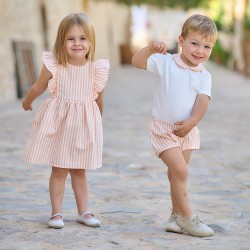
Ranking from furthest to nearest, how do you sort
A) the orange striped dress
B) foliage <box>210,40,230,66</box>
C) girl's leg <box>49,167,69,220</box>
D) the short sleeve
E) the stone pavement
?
foliage <box>210,40,230,66</box> < girl's leg <box>49,167,69,220</box> < the orange striped dress < the short sleeve < the stone pavement

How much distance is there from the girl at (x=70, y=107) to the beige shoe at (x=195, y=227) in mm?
493

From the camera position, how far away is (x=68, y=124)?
11.7 feet

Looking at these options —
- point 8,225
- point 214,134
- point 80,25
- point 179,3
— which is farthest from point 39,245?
point 179,3

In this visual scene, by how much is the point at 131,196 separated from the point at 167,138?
1.20 m

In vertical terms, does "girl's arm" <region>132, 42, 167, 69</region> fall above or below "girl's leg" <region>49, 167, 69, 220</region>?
above

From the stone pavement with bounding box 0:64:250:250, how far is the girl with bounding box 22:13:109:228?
234mm

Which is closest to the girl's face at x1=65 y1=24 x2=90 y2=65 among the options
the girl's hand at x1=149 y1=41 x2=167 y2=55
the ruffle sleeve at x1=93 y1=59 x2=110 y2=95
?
the ruffle sleeve at x1=93 y1=59 x2=110 y2=95

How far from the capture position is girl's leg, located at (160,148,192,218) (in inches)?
136

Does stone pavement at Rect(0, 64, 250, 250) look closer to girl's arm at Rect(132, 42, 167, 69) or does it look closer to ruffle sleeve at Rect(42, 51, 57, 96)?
ruffle sleeve at Rect(42, 51, 57, 96)

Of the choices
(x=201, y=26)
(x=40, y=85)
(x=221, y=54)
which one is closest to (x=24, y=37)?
(x=40, y=85)

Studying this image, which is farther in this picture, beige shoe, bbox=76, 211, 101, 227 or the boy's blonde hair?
beige shoe, bbox=76, 211, 101, 227

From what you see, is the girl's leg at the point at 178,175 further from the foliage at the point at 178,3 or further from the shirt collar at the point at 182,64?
the foliage at the point at 178,3

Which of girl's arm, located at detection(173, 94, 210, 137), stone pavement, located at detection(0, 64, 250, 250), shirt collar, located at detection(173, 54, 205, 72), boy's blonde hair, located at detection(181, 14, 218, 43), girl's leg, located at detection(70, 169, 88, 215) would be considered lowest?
stone pavement, located at detection(0, 64, 250, 250)

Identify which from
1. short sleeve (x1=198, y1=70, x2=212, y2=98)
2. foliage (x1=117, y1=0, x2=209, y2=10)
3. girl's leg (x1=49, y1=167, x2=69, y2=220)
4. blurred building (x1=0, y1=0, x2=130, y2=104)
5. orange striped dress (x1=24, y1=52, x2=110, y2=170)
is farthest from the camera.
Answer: foliage (x1=117, y1=0, x2=209, y2=10)
